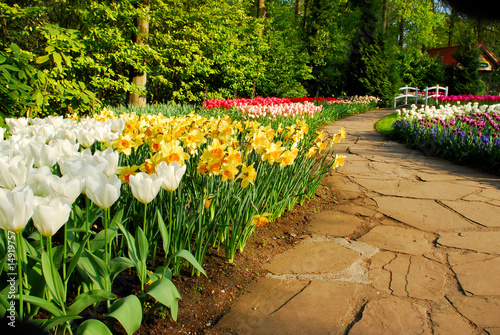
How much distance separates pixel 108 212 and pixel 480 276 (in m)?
2.03

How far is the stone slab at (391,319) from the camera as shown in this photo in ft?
5.25

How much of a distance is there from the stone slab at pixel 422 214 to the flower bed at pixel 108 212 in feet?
3.43

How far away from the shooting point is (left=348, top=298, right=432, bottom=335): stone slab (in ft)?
5.25

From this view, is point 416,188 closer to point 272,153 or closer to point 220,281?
point 272,153

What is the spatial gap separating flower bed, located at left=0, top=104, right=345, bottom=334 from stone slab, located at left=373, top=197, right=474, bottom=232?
104 centimetres

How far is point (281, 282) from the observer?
2.00 m

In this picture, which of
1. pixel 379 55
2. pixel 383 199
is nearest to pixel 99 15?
pixel 383 199

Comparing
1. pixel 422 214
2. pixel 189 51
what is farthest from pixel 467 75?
pixel 422 214

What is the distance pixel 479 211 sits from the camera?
3250 mm

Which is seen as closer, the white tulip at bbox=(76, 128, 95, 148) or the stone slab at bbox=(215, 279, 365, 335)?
the stone slab at bbox=(215, 279, 365, 335)

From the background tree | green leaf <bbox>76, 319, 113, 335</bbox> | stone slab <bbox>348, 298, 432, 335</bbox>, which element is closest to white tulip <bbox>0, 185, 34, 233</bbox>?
green leaf <bbox>76, 319, 113, 335</bbox>

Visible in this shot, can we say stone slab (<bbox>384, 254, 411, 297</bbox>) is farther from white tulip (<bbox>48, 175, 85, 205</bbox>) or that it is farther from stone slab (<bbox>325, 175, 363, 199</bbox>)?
white tulip (<bbox>48, 175, 85, 205</bbox>)

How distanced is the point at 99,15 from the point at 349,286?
25.5ft

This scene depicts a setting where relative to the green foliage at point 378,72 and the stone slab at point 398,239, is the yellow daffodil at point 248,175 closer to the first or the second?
the stone slab at point 398,239
